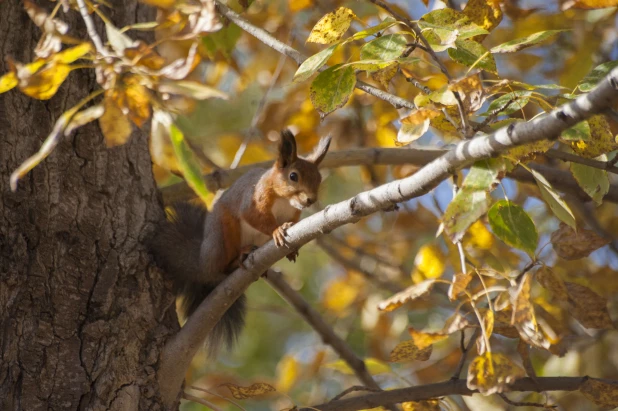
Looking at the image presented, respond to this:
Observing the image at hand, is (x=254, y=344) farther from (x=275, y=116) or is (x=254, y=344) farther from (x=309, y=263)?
(x=275, y=116)

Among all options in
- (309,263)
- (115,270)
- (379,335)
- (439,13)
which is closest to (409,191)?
(439,13)

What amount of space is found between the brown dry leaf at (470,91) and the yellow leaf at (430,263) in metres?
0.97

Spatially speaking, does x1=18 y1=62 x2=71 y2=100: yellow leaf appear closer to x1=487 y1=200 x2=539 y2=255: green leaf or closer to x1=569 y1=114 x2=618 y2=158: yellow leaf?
x1=487 y1=200 x2=539 y2=255: green leaf

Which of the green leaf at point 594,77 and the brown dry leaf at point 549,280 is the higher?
the green leaf at point 594,77

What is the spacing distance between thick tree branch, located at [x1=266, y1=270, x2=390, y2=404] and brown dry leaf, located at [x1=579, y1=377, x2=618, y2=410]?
2.67 ft

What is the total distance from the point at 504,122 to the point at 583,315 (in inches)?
23.8

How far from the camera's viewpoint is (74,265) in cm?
198

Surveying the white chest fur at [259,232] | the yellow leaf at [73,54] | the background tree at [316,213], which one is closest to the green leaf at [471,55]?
the background tree at [316,213]

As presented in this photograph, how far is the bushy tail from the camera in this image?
2.21m

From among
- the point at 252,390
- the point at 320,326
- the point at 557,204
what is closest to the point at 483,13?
the point at 557,204

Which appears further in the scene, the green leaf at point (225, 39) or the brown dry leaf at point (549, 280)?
the green leaf at point (225, 39)

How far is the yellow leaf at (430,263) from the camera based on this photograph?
89.8 inches

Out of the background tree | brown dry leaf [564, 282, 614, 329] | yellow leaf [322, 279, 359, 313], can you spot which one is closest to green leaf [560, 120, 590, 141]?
the background tree

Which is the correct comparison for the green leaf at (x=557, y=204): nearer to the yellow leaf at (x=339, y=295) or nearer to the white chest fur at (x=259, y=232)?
the white chest fur at (x=259, y=232)
